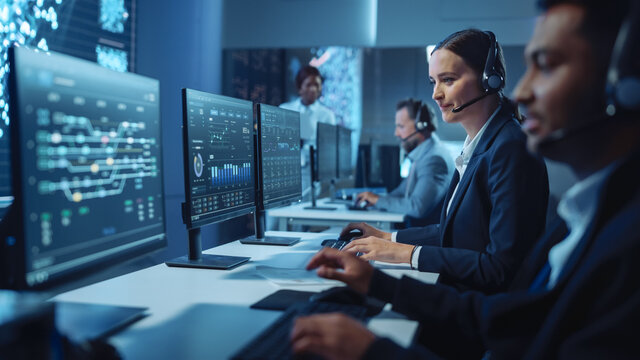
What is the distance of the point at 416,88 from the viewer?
196 inches

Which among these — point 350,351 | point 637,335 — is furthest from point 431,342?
point 637,335

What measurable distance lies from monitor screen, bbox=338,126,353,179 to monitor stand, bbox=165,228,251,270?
223 centimetres

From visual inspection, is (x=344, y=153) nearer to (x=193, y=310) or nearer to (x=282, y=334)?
(x=193, y=310)

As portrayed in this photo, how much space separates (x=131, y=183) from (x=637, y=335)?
3.27 feet

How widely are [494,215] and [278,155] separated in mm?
916

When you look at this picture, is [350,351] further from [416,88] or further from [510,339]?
[416,88]

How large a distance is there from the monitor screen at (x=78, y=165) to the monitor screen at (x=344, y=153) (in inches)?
104

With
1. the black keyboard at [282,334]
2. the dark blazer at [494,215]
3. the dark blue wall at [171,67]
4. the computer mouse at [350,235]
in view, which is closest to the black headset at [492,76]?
the dark blazer at [494,215]

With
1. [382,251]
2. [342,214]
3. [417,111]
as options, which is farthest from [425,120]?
Answer: [382,251]

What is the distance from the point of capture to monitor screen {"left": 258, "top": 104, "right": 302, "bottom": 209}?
6.10 ft

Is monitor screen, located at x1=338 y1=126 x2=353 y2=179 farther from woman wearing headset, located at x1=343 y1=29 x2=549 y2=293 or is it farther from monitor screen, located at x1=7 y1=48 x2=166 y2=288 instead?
→ monitor screen, located at x1=7 y1=48 x2=166 y2=288

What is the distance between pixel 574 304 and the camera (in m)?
0.72

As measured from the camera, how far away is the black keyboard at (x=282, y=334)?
798mm

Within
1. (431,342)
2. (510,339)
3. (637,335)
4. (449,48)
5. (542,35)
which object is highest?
(449,48)
